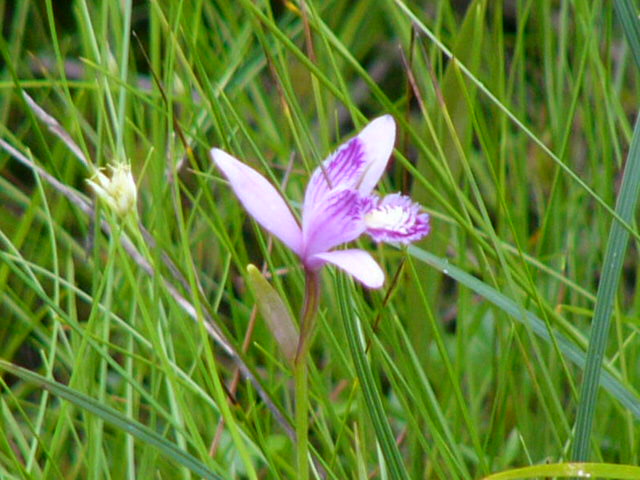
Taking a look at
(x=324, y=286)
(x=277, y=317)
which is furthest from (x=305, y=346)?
(x=324, y=286)

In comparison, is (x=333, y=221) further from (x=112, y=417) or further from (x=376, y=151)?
(x=112, y=417)

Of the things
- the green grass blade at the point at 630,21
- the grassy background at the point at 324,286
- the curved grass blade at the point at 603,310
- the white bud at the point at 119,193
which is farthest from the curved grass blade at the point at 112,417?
the green grass blade at the point at 630,21

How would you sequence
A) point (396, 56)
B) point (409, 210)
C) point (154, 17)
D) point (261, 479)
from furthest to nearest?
point (396, 56) < point (261, 479) < point (154, 17) < point (409, 210)

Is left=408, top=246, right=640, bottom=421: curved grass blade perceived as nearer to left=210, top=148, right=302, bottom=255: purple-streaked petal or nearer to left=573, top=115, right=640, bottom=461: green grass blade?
left=573, top=115, right=640, bottom=461: green grass blade

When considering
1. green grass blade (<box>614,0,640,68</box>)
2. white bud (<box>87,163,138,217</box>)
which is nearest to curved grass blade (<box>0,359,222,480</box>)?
white bud (<box>87,163,138,217</box>)

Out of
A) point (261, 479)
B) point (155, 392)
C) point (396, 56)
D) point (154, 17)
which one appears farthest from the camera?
point (396, 56)

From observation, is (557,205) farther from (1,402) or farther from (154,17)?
(1,402)

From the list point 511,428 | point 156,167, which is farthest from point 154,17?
point 511,428

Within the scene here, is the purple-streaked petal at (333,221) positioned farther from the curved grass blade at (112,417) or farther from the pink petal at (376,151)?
the curved grass blade at (112,417)
